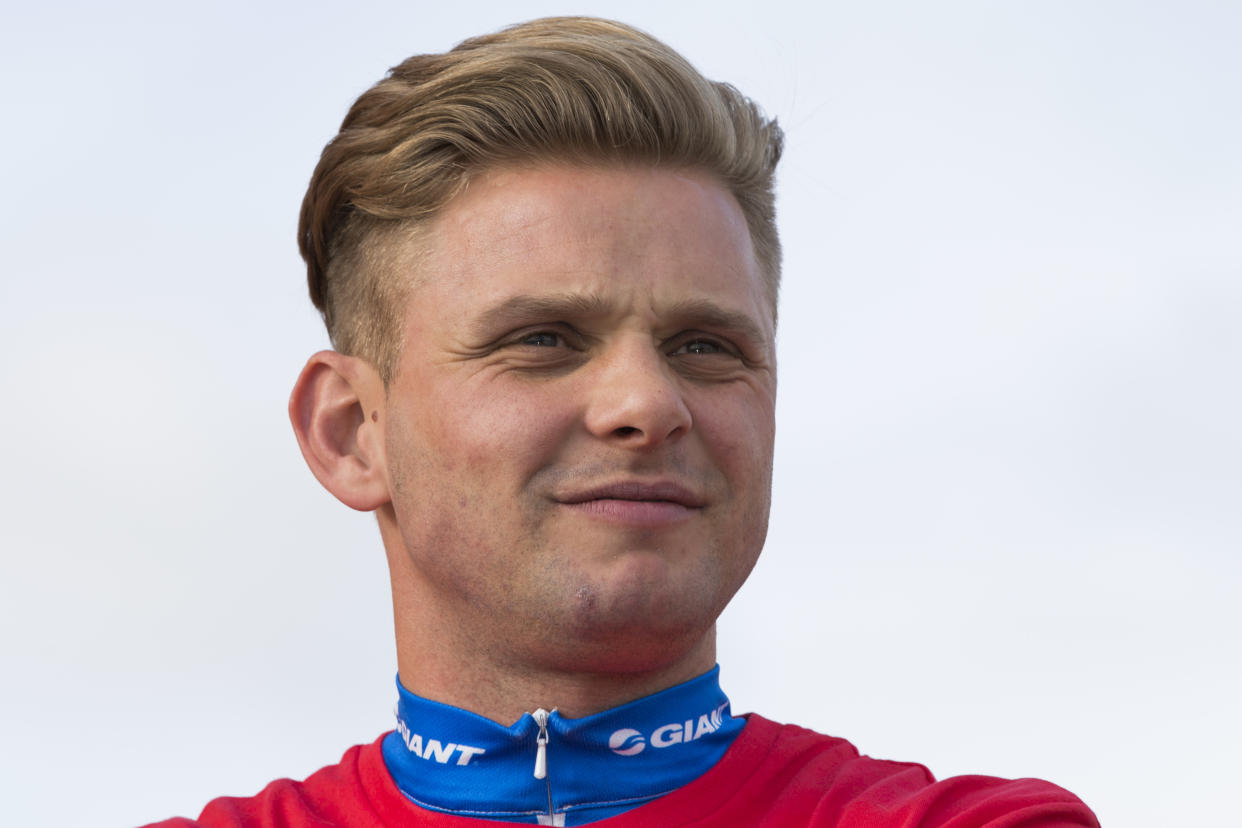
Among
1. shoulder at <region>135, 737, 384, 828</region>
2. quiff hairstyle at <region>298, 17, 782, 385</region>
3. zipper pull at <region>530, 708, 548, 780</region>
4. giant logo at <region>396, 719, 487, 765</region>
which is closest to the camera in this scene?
zipper pull at <region>530, 708, 548, 780</region>

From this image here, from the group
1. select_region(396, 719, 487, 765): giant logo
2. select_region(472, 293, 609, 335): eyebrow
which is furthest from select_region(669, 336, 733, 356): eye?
select_region(396, 719, 487, 765): giant logo

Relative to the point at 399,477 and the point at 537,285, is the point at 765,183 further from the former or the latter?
the point at 399,477

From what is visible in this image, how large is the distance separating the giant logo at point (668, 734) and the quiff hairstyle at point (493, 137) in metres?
1.14

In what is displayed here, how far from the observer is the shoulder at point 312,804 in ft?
14.8

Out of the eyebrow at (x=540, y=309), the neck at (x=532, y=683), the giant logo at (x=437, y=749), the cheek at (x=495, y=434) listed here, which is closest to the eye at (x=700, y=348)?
the eyebrow at (x=540, y=309)

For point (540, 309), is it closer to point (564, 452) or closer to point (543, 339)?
point (543, 339)

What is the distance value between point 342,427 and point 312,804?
1.07 metres

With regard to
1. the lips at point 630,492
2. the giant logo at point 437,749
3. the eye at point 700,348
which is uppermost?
the eye at point 700,348

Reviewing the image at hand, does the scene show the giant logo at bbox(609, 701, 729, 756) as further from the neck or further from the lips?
the lips

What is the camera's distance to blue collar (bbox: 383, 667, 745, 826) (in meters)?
4.16

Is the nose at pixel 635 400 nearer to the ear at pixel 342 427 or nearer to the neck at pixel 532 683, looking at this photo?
the neck at pixel 532 683

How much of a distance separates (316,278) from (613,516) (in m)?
1.57

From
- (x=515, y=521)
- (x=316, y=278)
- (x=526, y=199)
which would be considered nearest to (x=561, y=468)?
(x=515, y=521)

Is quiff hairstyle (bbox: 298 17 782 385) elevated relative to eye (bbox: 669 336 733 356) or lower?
elevated
